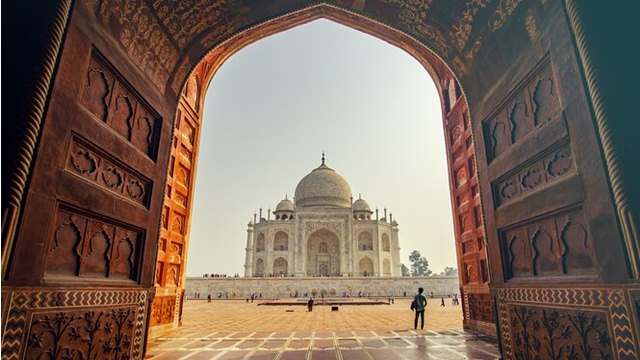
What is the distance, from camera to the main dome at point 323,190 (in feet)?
143

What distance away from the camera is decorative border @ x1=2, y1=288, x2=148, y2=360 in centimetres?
216

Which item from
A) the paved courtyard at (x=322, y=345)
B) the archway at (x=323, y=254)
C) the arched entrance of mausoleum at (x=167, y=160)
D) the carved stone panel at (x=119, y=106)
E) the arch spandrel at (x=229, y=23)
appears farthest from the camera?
the archway at (x=323, y=254)

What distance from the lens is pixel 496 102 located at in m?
4.07

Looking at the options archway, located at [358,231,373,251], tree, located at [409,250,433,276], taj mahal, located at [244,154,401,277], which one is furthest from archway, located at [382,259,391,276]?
tree, located at [409,250,433,276]

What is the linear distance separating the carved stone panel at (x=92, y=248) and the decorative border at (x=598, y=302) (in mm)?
3928

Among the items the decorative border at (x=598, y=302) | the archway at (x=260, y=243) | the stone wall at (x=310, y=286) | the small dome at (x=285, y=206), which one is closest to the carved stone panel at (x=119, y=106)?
the decorative border at (x=598, y=302)

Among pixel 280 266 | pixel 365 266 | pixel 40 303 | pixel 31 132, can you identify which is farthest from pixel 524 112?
pixel 280 266

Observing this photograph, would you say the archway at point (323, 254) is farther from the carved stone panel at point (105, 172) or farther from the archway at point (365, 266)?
the carved stone panel at point (105, 172)

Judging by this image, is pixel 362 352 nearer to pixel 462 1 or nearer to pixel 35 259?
pixel 35 259

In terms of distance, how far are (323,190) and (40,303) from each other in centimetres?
4162

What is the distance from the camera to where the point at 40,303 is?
7.93 feet

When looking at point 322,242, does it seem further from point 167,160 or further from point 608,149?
point 608,149

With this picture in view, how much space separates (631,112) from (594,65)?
0.40m

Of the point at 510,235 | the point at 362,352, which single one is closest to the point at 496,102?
the point at 510,235
